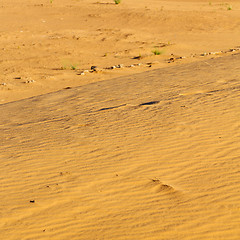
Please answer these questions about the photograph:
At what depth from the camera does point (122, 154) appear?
504 centimetres

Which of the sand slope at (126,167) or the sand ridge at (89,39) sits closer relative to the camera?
the sand slope at (126,167)

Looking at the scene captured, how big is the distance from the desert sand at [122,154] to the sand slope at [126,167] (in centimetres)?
1

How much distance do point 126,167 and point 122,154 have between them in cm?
36

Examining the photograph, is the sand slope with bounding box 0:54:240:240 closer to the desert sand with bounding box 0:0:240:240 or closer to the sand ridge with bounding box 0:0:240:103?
the desert sand with bounding box 0:0:240:240

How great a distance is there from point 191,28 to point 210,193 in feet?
53.8

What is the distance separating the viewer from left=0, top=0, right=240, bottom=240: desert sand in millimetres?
3668

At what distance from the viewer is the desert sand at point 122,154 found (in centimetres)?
367

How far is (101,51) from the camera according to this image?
1522 centimetres

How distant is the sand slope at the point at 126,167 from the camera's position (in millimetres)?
3637

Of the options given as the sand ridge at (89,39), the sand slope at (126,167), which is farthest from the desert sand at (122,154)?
the sand ridge at (89,39)

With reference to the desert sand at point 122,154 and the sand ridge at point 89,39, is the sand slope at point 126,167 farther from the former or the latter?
the sand ridge at point 89,39

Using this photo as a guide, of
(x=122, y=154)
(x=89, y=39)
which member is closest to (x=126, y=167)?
(x=122, y=154)

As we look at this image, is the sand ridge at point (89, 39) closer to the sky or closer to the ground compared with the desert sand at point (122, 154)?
closer to the ground

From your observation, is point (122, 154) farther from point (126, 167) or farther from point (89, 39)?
point (89, 39)
